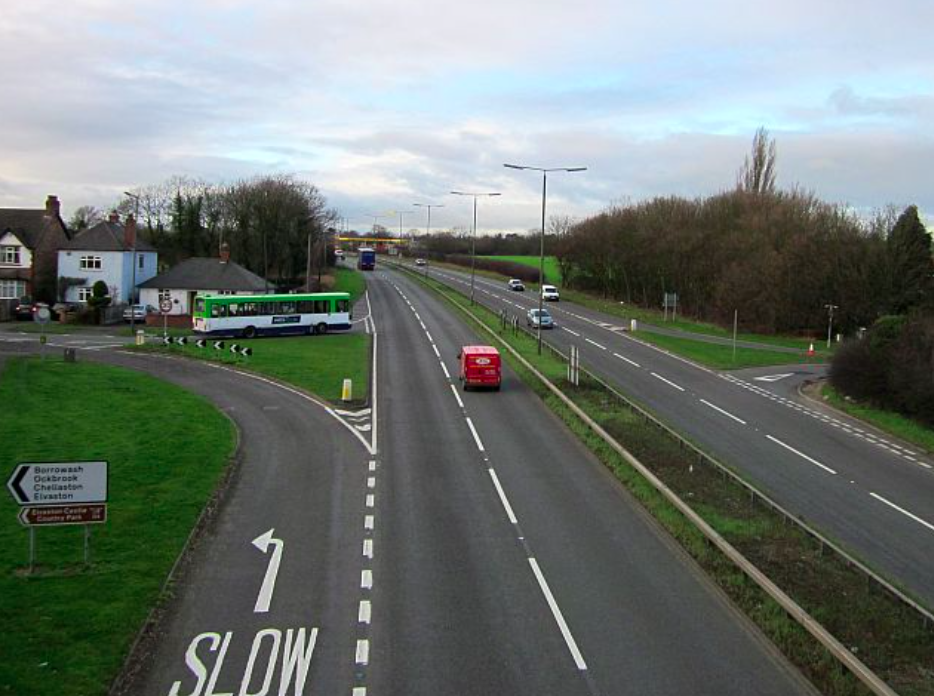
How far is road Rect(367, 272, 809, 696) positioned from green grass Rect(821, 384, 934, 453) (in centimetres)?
1496

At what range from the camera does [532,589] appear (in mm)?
14516

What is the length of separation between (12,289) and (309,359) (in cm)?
3976

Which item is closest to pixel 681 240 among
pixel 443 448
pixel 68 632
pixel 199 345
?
pixel 199 345

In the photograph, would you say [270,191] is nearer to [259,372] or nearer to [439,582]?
[259,372]

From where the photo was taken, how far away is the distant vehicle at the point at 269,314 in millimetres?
54906

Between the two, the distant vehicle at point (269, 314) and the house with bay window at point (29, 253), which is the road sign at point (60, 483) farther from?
the house with bay window at point (29, 253)

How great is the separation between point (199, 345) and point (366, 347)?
29.9ft

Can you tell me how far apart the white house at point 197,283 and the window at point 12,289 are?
969 cm

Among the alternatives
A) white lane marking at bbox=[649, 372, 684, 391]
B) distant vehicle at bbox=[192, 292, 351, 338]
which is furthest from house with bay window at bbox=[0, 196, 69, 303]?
white lane marking at bbox=[649, 372, 684, 391]

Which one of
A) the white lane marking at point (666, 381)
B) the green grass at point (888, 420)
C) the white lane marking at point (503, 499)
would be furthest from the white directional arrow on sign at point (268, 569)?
the white lane marking at point (666, 381)

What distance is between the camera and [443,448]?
85.9ft

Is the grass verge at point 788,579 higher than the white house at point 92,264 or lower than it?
lower

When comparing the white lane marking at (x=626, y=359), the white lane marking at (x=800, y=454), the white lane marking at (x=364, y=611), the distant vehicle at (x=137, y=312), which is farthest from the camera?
the distant vehicle at (x=137, y=312)

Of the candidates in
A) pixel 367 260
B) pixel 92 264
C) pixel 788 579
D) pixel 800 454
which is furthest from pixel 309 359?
pixel 367 260
